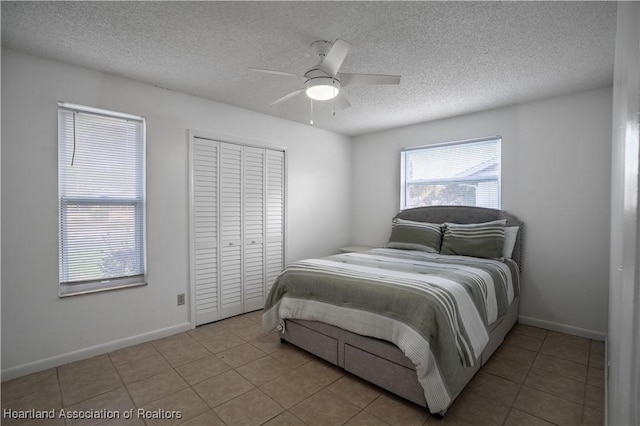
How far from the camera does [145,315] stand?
302 centimetres

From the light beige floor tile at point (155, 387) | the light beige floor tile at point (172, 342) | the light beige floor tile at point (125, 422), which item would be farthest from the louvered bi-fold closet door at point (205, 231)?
the light beige floor tile at point (125, 422)

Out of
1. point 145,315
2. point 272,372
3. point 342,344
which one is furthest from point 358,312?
point 145,315

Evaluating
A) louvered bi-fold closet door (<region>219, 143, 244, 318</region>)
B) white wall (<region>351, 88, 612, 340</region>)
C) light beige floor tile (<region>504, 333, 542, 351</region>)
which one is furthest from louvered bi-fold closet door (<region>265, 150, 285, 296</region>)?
light beige floor tile (<region>504, 333, 542, 351</region>)

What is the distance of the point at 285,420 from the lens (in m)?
1.91

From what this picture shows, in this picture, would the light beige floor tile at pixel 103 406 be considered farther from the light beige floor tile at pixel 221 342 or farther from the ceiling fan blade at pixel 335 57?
the ceiling fan blade at pixel 335 57

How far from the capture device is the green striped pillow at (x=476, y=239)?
10.7 ft

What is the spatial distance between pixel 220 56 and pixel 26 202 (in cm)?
193

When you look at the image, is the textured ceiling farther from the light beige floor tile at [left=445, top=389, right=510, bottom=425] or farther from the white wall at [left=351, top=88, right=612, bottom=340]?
the light beige floor tile at [left=445, top=389, right=510, bottom=425]

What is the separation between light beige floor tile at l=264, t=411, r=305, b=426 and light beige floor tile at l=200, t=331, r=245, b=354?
1.10 m

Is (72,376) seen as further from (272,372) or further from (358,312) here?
(358,312)

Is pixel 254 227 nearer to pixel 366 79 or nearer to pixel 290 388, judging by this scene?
pixel 290 388

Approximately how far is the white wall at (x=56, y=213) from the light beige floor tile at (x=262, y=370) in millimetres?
1144

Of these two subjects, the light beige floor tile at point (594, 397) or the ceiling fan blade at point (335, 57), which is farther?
the light beige floor tile at point (594, 397)

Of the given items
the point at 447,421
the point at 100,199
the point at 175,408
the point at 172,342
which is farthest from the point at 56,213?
the point at 447,421
